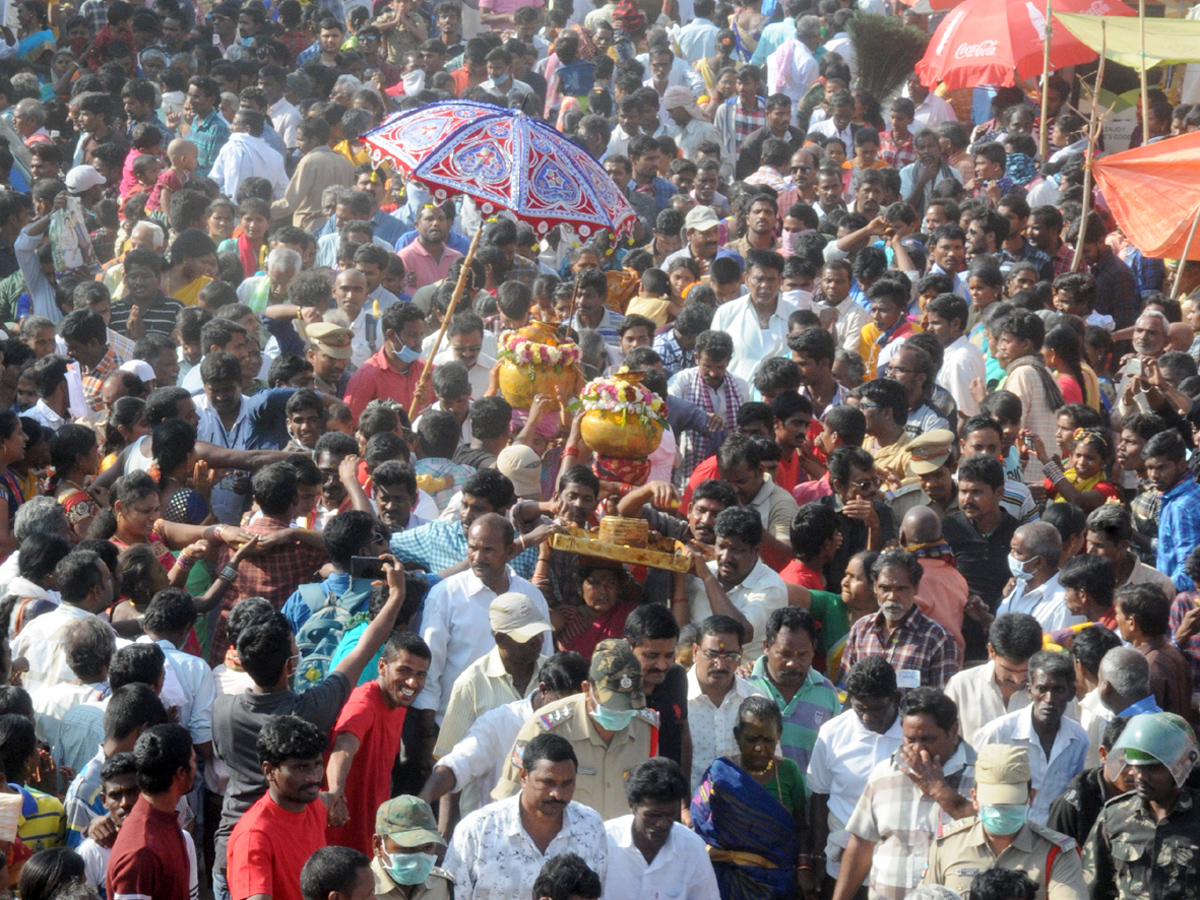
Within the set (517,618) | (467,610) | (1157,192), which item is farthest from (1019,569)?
(1157,192)

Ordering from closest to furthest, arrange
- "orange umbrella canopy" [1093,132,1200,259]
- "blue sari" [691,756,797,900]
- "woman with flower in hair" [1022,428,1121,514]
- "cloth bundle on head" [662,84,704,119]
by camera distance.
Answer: "blue sari" [691,756,797,900]
"woman with flower in hair" [1022,428,1121,514]
"orange umbrella canopy" [1093,132,1200,259]
"cloth bundle on head" [662,84,704,119]

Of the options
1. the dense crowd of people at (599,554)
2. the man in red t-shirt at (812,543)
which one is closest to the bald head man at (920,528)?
the dense crowd of people at (599,554)

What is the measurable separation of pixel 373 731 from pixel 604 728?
82 centimetres

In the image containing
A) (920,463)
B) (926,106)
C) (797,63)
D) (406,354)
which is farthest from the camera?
(797,63)

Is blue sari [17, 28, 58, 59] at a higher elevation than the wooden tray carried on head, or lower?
lower

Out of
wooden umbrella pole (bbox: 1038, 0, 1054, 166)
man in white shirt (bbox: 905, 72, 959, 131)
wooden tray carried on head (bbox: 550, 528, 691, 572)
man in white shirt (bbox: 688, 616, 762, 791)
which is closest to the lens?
man in white shirt (bbox: 688, 616, 762, 791)

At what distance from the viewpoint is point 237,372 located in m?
8.48

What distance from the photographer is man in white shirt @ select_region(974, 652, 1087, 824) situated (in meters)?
6.11

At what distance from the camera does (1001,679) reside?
6484 millimetres

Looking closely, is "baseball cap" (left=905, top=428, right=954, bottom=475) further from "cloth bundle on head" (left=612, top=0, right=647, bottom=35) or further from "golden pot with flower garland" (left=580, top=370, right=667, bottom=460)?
"cloth bundle on head" (left=612, top=0, right=647, bottom=35)

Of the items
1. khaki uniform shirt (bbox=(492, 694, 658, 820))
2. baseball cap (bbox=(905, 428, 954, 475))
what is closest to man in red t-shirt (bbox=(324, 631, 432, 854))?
khaki uniform shirt (bbox=(492, 694, 658, 820))

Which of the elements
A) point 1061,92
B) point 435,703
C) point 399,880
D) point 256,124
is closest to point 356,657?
point 435,703

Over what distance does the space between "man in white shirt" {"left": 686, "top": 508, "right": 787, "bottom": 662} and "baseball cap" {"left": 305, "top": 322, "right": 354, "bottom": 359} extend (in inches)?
107

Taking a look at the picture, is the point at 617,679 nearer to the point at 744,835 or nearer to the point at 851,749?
the point at 744,835
